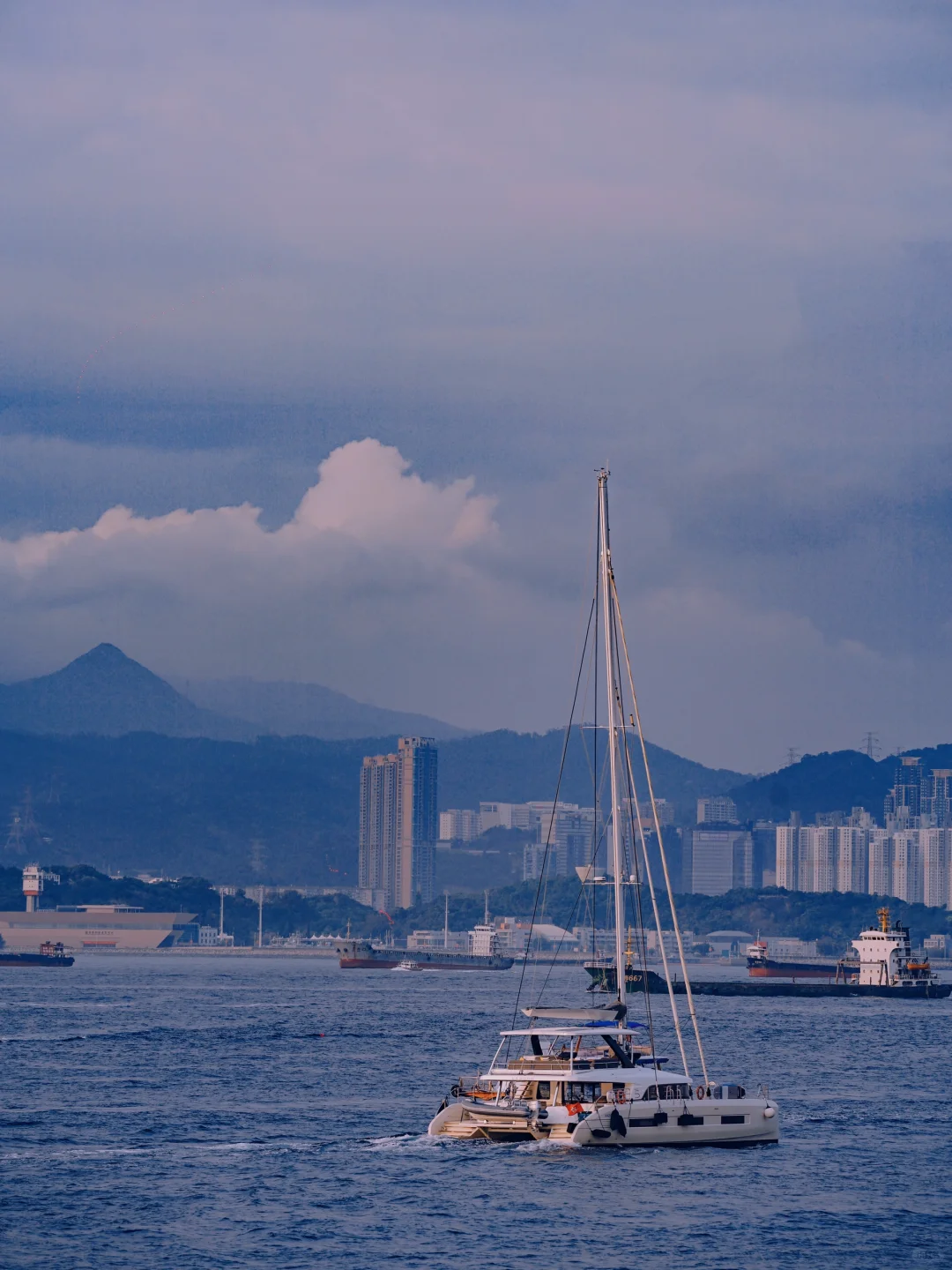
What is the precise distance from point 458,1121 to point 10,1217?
458 inches

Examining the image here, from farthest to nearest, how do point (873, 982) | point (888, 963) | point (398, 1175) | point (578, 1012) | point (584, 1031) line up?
point (888, 963) → point (873, 982) → point (578, 1012) → point (584, 1031) → point (398, 1175)

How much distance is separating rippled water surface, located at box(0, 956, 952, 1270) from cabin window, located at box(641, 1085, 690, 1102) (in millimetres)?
1288

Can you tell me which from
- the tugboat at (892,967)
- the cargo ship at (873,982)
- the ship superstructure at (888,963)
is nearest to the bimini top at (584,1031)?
the cargo ship at (873,982)

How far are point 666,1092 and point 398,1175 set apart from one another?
682 cm

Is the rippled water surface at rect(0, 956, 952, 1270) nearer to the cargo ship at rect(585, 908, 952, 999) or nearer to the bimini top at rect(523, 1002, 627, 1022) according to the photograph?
the bimini top at rect(523, 1002, 627, 1022)

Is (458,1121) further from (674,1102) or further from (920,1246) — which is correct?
(920,1246)

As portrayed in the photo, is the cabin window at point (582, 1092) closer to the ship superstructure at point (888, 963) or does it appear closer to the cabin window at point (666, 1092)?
the cabin window at point (666, 1092)

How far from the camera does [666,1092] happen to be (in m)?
47.0

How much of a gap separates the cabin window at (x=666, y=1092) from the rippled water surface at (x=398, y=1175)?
4.23 feet

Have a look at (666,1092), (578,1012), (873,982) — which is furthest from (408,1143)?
(873,982)

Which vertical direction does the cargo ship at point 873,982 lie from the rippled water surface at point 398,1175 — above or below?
below

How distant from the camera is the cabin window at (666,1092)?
4666 centimetres

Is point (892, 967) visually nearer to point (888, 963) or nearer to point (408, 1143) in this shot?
point (888, 963)

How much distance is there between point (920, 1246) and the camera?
1512 inches
